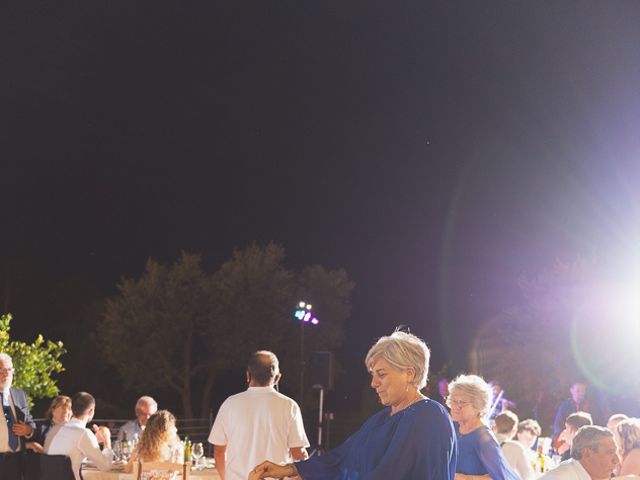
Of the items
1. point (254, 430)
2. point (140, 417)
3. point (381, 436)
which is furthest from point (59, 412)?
point (381, 436)

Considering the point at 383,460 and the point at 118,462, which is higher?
the point at 118,462

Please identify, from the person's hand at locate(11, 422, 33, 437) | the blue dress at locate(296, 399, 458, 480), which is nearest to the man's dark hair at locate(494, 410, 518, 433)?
the blue dress at locate(296, 399, 458, 480)

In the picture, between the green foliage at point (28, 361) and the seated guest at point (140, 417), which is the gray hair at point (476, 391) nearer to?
the seated guest at point (140, 417)

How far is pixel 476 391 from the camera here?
5.48 m

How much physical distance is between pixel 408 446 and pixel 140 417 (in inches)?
Answer: 248

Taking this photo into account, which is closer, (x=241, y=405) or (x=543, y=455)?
(x=241, y=405)

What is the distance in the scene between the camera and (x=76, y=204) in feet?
164

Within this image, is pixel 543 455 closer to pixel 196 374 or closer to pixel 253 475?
pixel 253 475

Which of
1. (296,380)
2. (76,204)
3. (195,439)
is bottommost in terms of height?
(195,439)

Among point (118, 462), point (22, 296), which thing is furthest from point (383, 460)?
point (22, 296)

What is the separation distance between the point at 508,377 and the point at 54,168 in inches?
1256

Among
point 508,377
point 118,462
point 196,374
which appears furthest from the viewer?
point 196,374

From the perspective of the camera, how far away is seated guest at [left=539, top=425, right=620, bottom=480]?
196 inches

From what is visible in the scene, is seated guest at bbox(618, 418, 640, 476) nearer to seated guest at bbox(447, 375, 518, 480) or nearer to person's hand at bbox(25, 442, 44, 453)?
seated guest at bbox(447, 375, 518, 480)
